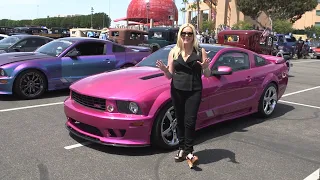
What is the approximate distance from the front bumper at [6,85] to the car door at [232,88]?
4539mm

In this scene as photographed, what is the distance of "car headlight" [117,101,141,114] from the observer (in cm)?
441

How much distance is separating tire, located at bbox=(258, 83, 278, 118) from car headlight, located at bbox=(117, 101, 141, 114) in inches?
118

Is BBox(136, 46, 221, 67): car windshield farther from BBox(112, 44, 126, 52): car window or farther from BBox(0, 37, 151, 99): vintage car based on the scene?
BBox(112, 44, 126, 52): car window

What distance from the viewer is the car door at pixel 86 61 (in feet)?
28.1

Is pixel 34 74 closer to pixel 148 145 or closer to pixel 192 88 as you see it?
pixel 148 145

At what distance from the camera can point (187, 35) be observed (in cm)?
393

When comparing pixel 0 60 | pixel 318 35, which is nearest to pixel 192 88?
pixel 0 60

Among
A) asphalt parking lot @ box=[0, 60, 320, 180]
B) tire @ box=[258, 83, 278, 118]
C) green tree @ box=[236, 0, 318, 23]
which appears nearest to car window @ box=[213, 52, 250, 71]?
tire @ box=[258, 83, 278, 118]

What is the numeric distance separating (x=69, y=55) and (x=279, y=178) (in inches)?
240

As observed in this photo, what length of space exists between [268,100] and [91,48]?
185 inches

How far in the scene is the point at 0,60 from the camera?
8.00 m

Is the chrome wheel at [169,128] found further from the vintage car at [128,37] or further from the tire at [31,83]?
the vintage car at [128,37]

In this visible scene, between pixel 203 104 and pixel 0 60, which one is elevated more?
pixel 0 60

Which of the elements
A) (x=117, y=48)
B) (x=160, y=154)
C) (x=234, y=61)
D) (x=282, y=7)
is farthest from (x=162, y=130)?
(x=282, y=7)
